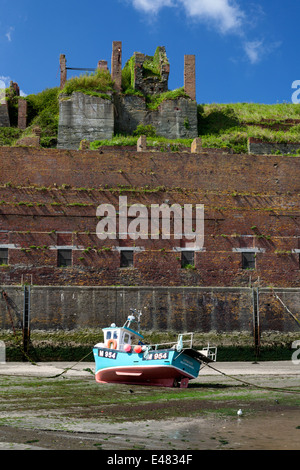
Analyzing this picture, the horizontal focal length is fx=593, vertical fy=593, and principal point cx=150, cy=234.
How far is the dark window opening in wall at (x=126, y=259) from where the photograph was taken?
35781mm

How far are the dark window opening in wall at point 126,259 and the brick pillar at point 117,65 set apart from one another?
16386 mm

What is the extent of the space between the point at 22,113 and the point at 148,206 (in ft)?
56.8

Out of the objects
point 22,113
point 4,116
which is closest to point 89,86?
point 22,113

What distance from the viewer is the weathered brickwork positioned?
35.3m

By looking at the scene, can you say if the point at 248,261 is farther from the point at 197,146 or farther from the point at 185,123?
the point at 185,123

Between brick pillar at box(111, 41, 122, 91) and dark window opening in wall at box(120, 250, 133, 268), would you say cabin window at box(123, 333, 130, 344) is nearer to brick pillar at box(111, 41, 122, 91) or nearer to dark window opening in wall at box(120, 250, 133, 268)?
Answer: dark window opening in wall at box(120, 250, 133, 268)

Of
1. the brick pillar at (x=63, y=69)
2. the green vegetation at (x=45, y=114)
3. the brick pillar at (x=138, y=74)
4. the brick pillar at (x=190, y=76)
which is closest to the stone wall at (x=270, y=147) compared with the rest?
the brick pillar at (x=190, y=76)

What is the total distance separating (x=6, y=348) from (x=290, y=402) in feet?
57.2

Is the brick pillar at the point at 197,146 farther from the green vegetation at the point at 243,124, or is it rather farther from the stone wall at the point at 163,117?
the stone wall at the point at 163,117

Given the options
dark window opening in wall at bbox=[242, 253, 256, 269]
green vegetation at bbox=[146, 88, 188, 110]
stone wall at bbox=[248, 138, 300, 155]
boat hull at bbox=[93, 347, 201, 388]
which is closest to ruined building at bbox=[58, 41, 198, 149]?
green vegetation at bbox=[146, 88, 188, 110]

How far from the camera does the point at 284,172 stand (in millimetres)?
39156

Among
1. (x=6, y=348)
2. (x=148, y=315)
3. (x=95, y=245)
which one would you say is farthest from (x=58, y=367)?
(x=95, y=245)

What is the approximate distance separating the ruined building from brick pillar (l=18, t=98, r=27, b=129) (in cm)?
368

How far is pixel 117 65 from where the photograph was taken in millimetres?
46781
